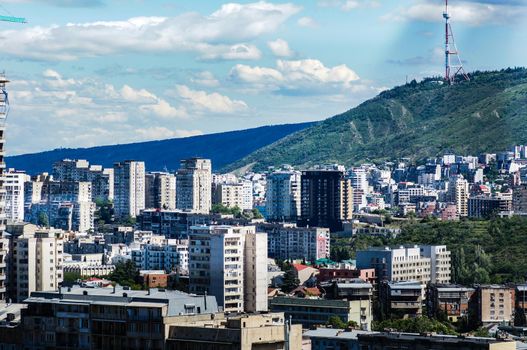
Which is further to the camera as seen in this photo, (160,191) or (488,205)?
(160,191)

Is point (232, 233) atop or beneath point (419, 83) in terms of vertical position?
beneath

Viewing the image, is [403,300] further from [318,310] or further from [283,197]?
[283,197]

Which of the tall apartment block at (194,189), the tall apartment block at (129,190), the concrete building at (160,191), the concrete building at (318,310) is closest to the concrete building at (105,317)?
the concrete building at (318,310)

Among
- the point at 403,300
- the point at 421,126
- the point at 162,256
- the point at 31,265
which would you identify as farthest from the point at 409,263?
the point at 421,126

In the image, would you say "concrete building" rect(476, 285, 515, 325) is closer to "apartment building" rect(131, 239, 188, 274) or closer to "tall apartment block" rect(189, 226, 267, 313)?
"tall apartment block" rect(189, 226, 267, 313)

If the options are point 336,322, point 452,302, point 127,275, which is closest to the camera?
point 336,322

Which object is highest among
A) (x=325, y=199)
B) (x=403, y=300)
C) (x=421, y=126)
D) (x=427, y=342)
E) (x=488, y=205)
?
(x=421, y=126)

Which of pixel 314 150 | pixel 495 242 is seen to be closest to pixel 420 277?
pixel 495 242

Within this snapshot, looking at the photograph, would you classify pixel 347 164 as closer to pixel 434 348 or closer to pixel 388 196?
→ pixel 388 196
